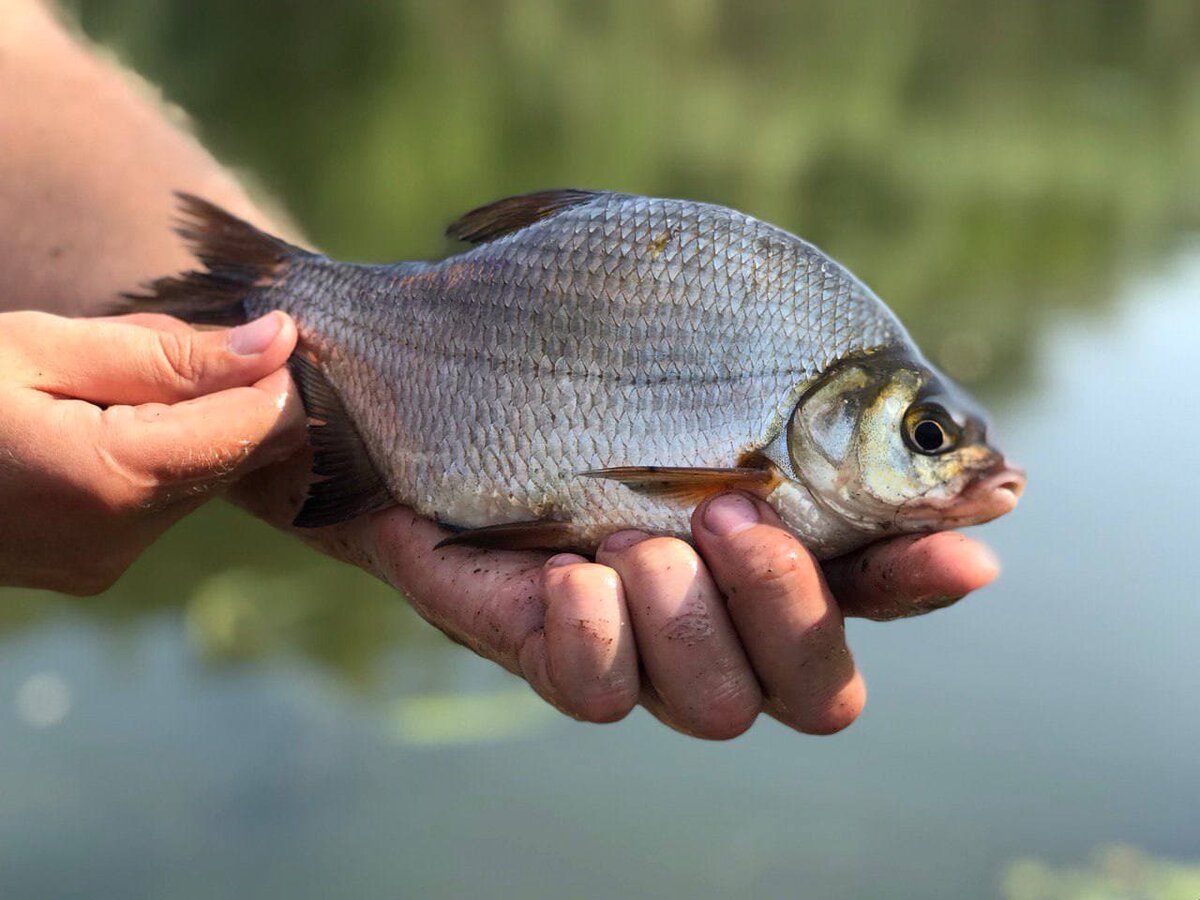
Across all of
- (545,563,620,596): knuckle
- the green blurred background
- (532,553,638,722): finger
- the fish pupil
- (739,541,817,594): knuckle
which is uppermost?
the fish pupil

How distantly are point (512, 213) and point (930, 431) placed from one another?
3.30 feet

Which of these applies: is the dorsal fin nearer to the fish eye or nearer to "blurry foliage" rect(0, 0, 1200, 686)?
the fish eye

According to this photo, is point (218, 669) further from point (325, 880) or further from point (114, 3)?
point (114, 3)

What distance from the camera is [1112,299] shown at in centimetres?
1122

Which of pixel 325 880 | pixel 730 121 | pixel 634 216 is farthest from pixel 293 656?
pixel 730 121

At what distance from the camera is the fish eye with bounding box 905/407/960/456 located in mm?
2250

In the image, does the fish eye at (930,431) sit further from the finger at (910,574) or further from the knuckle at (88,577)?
the knuckle at (88,577)

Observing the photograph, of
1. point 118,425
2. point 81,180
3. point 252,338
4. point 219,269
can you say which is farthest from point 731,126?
point 118,425

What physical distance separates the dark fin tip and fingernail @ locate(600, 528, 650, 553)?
57cm

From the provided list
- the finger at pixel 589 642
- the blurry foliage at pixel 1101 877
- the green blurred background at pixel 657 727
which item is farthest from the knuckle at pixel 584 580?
the blurry foliage at pixel 1101 877

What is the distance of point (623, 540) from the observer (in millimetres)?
2441

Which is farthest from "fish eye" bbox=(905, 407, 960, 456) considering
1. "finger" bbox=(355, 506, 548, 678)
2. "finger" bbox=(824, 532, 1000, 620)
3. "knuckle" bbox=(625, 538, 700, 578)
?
"finger" bbox=(355, 506, 548, 678)

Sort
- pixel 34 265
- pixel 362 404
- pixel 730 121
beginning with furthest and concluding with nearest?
1. pixel 730 121
2. pixel 34 265
3. pixel 362 404

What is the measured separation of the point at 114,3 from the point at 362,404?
468 inches
